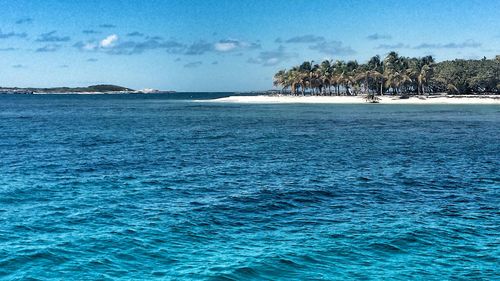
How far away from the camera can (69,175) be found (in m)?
32.0

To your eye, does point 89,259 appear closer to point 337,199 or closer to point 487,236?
point 337,199

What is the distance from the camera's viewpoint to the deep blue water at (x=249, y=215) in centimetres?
Result: 1586

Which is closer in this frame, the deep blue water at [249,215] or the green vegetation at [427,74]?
the deep blue water at [249,215]

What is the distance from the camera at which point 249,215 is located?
Result: 2219cm

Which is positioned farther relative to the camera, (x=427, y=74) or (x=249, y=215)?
(x=427, y=74)

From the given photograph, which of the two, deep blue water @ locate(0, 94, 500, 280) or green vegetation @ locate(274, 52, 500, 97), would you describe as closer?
deep blue water @ locate(0, 94, 500, 280)

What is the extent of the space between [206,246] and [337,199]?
10068 mm

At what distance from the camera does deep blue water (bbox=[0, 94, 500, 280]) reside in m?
15.9

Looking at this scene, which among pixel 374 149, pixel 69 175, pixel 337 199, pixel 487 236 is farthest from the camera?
pixel 374 149

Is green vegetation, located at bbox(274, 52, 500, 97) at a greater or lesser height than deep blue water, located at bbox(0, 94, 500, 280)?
greater

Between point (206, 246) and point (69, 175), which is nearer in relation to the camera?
point (206, 246)

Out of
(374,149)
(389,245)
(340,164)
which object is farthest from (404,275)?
(374,149)

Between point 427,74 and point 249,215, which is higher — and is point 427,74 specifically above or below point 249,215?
above

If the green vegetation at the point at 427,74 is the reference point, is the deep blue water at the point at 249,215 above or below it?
below
